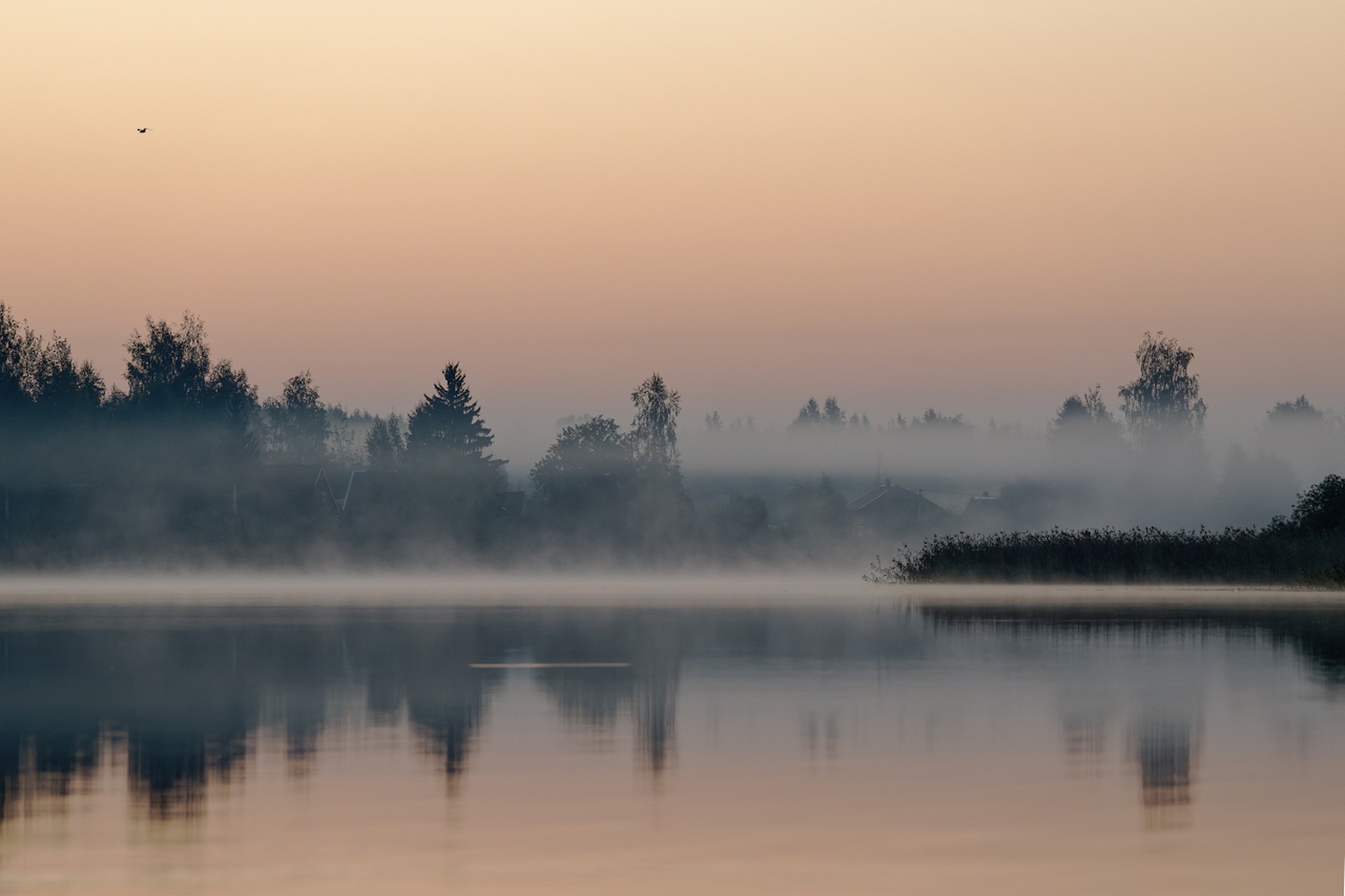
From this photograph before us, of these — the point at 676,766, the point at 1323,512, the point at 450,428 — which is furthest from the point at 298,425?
the point at 676,766

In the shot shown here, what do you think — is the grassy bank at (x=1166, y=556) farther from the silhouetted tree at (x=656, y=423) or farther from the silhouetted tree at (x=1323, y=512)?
the silhouetted tree at (x=656, y=423)

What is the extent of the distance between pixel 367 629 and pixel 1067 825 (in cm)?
2430

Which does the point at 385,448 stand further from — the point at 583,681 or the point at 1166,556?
the point at 583,681

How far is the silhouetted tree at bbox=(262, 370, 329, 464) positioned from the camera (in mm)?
161875

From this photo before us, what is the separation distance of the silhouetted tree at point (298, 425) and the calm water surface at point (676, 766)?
13545 centimetres

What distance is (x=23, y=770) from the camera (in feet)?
46.0

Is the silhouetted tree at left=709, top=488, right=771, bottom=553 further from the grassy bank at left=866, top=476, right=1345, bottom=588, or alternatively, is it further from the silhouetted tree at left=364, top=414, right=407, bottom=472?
the grassy bank at left=866, top=476, right=1345, bottom=588

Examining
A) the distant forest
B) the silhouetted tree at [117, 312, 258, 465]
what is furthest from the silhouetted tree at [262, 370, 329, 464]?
the silhouetted tree at [117, 312, 258, 465]

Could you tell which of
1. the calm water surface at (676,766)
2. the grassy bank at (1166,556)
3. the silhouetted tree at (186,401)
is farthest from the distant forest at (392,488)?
the calm water surface at (676,766)

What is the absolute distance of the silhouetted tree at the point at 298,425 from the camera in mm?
161875

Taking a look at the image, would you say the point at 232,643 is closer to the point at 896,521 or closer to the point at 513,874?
the point at 513,874

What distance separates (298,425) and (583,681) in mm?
148517

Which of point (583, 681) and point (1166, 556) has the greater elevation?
point (1166, 556)

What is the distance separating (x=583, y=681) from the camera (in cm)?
2186
